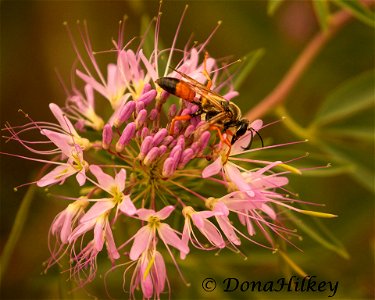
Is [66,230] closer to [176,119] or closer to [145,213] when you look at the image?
[145,213]

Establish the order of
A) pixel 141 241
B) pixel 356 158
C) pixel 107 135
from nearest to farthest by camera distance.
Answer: pixel 141 241 → pixel 107 135 → pixel 356 158

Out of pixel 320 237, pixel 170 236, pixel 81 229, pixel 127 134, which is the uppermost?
pixel 127 134

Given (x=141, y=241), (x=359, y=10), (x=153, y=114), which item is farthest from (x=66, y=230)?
(x=359, y=10)

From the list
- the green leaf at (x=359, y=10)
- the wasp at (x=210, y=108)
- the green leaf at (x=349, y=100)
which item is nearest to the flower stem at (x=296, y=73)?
the green leaf at (x=349, y=100)

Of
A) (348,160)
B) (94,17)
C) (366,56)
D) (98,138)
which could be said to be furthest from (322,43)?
(94,17)

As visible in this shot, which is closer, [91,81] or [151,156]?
[151,156]

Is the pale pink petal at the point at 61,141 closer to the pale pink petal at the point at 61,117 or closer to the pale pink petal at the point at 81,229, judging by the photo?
the pale pink petal at the point at 61,117

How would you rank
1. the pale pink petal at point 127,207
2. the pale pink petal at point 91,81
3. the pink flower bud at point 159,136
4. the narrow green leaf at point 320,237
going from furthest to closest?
the narrow green leaf at point 320,237
the pale pink petal at point 91,81
the pink flower bud at point 159,136
the pale pink petal at point 127,207
